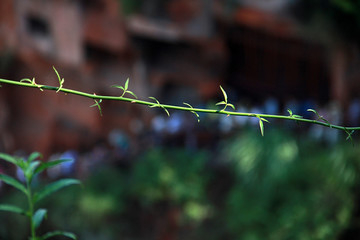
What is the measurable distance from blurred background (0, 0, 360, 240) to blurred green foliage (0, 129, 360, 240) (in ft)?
0.05

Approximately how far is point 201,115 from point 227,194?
116 cm

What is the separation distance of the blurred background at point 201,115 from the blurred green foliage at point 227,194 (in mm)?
15

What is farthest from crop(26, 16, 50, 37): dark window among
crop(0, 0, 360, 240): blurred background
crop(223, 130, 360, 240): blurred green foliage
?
crop(223, 130, 360, 240): blurred green foliage

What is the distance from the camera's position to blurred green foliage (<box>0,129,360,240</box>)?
18.9 ft

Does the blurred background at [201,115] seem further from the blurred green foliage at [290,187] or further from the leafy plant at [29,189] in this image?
the leafy plant at [29,189]

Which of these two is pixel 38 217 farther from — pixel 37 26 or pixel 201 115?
pixel 37 26

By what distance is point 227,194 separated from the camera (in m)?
7.27

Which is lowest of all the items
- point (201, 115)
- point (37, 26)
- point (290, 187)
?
point (290, 187)

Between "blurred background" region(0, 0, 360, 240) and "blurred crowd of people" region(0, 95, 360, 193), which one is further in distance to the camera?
"blurred crowd of people" region(0, 95, 360, 193)

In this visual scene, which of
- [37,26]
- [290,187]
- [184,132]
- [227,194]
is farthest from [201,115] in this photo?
[37,26]

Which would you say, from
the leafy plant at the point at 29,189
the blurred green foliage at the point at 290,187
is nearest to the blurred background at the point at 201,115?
the blurred green foliage at the point at 290,187

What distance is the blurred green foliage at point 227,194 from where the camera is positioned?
18.9 ft

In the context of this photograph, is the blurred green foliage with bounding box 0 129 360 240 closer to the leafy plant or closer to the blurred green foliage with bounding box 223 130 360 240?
the blurred green foliage with bounding box 223 130 360 240

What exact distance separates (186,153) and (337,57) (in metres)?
2.33
